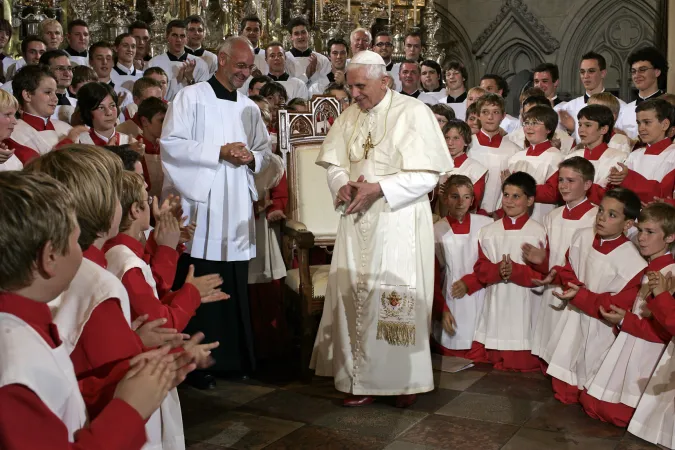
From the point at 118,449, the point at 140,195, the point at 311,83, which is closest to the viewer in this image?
the point at 118,449

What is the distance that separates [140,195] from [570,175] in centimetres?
318

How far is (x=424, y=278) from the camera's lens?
4586 millimetres

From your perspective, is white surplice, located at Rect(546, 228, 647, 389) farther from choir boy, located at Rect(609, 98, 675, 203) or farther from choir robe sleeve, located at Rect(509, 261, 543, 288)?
choir boy, located at Rect(609, 98, 675, 203)

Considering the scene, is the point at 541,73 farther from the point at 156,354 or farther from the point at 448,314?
the point at 156,354

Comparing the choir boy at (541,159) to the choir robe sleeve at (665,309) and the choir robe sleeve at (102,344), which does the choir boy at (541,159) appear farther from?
the choir robe sleeve at (102,344)

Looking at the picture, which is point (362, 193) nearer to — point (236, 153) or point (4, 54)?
point (236, 153)

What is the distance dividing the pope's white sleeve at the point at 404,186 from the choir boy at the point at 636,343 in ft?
3.80

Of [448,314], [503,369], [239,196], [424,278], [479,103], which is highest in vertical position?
[479,103]

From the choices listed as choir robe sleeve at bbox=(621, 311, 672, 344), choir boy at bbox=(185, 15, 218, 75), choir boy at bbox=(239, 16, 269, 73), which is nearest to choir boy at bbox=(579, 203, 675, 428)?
choir robe sleeve at bbox=(621, 311, 672, 344)

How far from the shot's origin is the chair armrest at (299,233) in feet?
16.4

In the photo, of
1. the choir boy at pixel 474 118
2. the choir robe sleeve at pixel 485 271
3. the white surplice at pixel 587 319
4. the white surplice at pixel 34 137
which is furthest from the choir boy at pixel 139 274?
the choir boy at pixel 474 118

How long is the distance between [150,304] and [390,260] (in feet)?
6.52

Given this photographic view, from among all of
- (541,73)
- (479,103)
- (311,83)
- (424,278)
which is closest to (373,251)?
(424,278)

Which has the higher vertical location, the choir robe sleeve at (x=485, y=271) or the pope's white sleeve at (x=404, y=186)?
the pope's white sleeve at (x=404, y=186)
